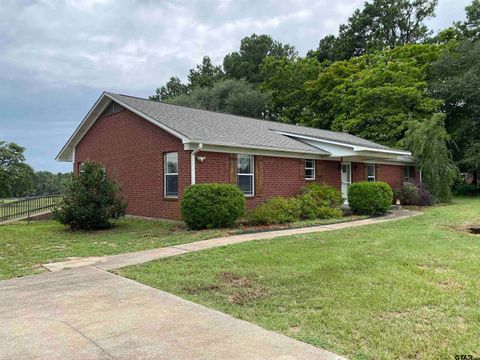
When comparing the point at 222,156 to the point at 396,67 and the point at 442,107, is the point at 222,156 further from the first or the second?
the point at 442,107

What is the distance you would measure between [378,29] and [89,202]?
39.0 meters

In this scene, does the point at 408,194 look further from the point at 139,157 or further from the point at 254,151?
the point at 139,157

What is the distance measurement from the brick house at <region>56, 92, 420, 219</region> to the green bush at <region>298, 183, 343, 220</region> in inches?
29.4

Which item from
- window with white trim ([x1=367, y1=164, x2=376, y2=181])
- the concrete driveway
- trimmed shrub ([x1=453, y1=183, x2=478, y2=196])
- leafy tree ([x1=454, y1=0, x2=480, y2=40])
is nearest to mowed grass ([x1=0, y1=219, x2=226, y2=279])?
the concrete driveway

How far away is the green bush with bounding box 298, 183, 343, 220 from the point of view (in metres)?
13.5

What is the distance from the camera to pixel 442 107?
29406 millimetres

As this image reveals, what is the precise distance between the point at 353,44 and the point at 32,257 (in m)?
41.2

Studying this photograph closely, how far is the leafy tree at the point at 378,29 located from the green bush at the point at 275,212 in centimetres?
3163

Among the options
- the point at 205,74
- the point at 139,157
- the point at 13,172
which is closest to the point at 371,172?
the point at 139,157

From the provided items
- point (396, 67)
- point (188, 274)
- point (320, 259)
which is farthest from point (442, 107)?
point (188, 274)

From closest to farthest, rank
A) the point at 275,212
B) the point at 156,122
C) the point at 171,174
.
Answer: the point at 275,212
the point at 156,122
the point at 171,174

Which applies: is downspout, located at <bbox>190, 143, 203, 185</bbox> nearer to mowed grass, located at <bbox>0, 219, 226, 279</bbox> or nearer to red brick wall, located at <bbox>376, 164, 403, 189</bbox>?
mowed grass, located at <bbox>0, 219, 226, 279</bbox>

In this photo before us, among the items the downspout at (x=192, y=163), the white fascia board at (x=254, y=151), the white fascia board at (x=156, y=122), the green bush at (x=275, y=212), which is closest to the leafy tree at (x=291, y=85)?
the white fascia board at (x=254, y=151)

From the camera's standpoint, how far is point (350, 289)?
15.8 feet
